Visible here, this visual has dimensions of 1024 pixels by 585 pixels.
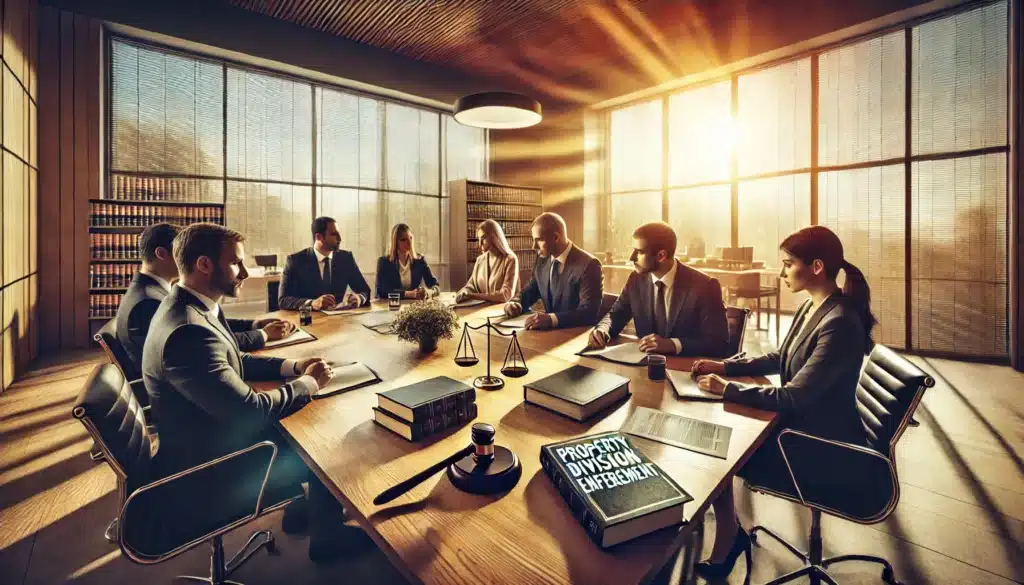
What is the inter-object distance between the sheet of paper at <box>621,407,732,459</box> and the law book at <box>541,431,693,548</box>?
9.8 inches

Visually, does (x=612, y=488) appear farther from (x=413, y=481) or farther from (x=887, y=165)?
(x=887, y=165)

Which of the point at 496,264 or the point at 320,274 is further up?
the point at 496,264

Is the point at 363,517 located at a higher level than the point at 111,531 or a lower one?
higher

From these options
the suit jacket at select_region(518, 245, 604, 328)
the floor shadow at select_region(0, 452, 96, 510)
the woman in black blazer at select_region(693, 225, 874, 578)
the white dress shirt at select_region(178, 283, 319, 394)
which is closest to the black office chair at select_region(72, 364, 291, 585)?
the white dress shirt at select_region(178, 283, 319, 394)

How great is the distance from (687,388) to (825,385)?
45 cm

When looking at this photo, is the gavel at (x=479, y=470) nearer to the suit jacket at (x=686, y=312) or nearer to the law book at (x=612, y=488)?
the law book at (x=612, y=488)

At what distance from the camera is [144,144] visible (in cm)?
587

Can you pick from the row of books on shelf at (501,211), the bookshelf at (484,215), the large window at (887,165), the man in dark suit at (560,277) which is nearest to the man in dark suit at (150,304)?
the man in dark suit at (560,277)

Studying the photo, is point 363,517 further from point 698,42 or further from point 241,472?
point 698,42

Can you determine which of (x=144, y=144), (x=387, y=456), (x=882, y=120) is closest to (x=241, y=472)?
(x=387, y=456)

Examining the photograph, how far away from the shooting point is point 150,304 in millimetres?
2430

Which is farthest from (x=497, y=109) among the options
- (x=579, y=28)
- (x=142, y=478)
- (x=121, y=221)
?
(x=121, y=221)

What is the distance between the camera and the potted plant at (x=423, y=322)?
224 centimetres

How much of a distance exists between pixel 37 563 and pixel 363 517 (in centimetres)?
216
